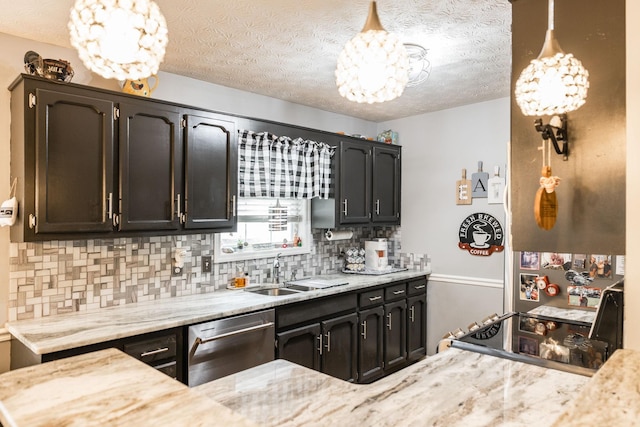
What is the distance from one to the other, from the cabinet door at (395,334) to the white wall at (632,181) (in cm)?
265

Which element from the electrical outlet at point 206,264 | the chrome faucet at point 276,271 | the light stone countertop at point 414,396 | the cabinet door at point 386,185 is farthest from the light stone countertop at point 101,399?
the cabinet door at point 386,185

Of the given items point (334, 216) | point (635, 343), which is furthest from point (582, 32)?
point (334, 216)

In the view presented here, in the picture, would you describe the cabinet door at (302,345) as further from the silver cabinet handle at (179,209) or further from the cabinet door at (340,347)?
the silver cabinet handle at (179,209)

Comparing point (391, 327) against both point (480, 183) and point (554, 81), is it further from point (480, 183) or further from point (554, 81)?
point (554, 81)

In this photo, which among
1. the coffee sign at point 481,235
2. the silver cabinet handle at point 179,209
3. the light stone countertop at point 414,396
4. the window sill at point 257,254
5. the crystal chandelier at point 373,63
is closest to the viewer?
the light stone countertop at point 414,396

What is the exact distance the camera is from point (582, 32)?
1566 mm

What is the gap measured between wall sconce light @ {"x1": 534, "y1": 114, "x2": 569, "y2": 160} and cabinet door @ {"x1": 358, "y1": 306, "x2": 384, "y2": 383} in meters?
2.47

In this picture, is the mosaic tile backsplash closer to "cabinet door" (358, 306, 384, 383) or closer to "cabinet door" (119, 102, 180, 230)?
"cabinet door" (119, 102, 180, 230)

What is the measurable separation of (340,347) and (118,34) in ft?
10.0

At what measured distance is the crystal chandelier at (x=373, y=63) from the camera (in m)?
1.23

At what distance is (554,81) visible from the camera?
1.29m

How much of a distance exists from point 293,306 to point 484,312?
2.04 m

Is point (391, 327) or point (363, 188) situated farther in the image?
point (363, 188)

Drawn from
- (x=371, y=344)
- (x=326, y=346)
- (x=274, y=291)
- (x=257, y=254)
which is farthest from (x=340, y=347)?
(x=257, y=254)
